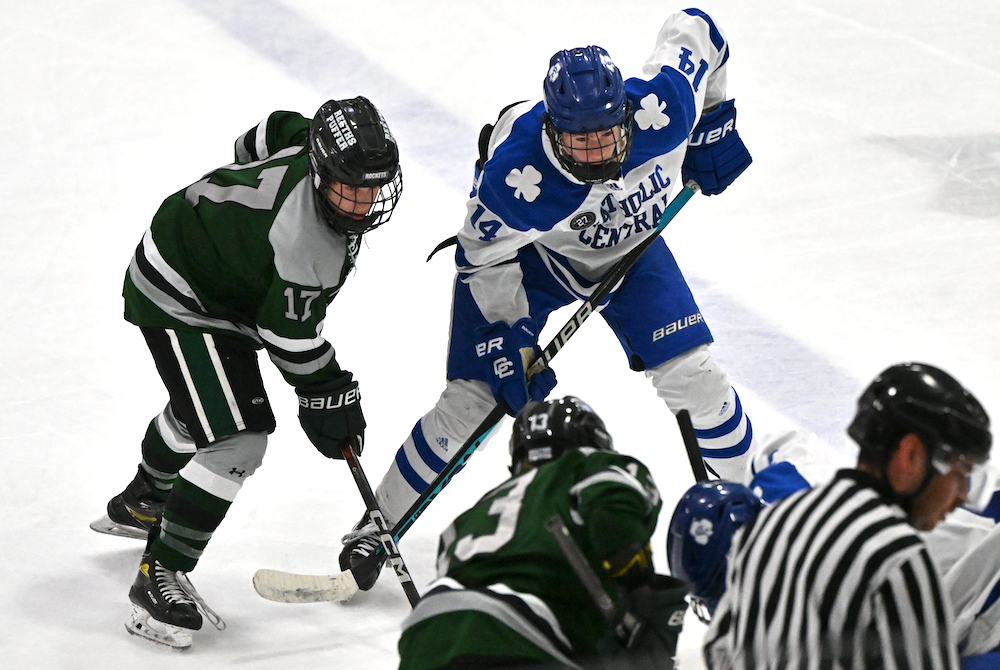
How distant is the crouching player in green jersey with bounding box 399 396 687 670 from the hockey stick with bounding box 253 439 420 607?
0.92 metres

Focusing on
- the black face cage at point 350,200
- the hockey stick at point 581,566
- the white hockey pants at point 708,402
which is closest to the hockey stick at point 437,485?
the white hockey pants at point 708,402

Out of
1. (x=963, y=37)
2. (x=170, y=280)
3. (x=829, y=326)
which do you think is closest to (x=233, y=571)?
(x=170, y=280)

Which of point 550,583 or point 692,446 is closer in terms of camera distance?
point 550,583

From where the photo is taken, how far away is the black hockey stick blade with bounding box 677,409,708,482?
10.1 ft

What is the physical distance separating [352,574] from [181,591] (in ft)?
1.23

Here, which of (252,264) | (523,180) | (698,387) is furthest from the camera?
(698,387)

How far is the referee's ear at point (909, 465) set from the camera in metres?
1.64

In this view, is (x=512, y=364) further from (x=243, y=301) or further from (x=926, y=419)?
(x=926, y=419)

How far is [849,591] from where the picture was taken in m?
1.56

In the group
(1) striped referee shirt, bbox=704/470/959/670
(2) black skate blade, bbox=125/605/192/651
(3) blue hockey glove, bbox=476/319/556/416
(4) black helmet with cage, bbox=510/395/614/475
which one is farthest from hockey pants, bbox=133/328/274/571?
(1) striped referee shirt, bbox=704/470/959/670

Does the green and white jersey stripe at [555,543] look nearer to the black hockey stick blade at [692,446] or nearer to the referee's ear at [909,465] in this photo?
the referee's ear at [909,465]

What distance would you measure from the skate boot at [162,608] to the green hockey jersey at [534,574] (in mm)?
1082

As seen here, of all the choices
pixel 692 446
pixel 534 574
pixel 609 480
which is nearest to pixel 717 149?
pixel 692 446

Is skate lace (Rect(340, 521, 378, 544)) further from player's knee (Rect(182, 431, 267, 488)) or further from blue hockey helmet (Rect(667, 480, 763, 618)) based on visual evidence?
blue hockey helmet (Rect(667, 480, 763, 618))
